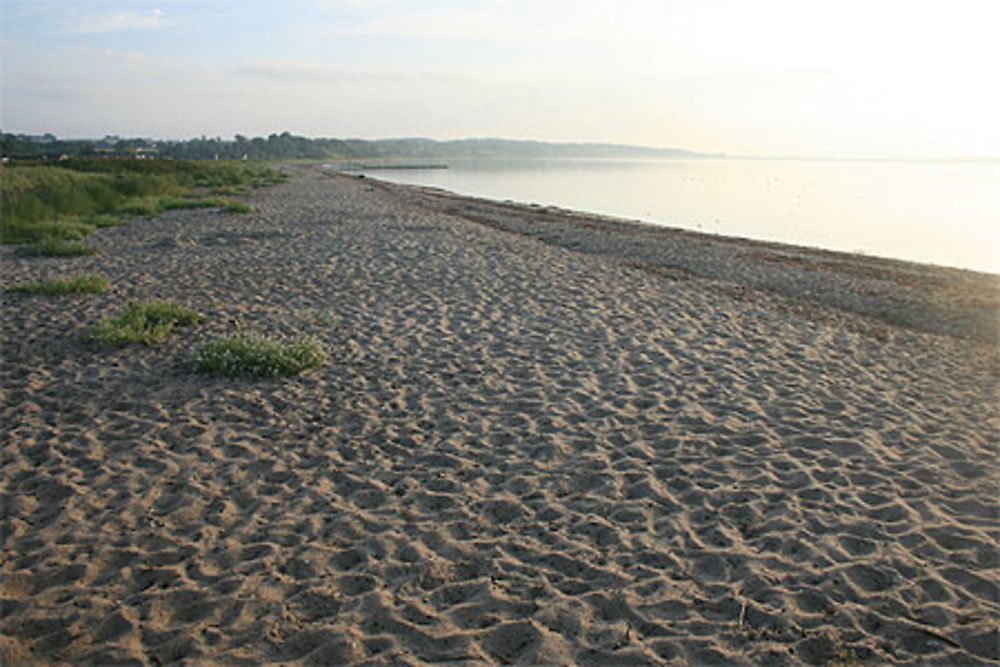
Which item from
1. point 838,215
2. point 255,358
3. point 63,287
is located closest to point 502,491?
point 255,358

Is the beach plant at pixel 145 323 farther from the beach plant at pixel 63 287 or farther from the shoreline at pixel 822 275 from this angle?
the shoreline at pixel 822 275

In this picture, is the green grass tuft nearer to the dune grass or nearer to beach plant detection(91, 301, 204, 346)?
the dune grass

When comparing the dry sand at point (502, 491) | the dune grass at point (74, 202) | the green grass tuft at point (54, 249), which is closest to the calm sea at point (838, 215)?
the dry sand at point (502, 491)

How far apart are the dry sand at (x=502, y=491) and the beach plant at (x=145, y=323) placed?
0.75ft

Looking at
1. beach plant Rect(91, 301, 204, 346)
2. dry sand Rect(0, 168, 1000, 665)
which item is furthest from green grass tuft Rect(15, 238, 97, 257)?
beach plant Rect(91, 301, 204, 346)

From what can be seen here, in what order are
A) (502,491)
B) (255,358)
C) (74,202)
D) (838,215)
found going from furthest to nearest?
(838,215), (74,202), (255,358), (502,491)

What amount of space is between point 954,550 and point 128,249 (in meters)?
15.6

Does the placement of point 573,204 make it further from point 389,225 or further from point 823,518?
point 823,518

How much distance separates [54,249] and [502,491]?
13.0 m

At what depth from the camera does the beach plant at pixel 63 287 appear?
10617mm

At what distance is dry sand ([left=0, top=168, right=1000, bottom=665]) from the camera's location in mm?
3711

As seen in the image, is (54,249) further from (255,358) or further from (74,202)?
(255,358)

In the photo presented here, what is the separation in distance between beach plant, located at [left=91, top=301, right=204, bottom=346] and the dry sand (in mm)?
228

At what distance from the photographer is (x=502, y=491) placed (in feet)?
17.0
